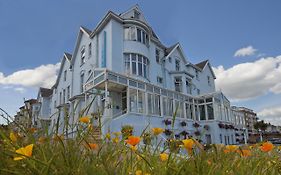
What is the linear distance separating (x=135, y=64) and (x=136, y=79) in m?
2.79

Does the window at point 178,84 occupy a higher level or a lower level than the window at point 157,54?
lower

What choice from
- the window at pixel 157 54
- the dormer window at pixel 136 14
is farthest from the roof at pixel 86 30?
the window at pixel 157 54

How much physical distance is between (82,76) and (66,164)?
21624 mm

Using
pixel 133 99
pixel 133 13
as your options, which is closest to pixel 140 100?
pixel 133 99

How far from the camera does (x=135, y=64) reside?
733 inches

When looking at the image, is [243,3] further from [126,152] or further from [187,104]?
[187,104]

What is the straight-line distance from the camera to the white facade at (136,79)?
1571 centimetres

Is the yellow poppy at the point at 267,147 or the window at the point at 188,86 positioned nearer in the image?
the yellow poppy at the point at 267,147

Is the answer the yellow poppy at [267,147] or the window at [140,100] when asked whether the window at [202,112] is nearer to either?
the window at [140,100]

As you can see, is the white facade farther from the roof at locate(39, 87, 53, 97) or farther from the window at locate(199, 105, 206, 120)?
the roof at locate(39, 87, 53, 97)

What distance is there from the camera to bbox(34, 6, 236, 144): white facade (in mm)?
15713

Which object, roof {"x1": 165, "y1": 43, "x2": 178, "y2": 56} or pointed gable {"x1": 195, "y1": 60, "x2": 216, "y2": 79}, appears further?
pointed gable {"x1": 195, "y1": 60, "x2": 216, "y2": 79}

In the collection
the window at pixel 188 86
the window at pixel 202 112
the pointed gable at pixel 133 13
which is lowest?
the window at pixel 202 112

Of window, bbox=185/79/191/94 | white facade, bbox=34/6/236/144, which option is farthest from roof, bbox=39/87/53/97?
window, bbox=185/79/191/94
